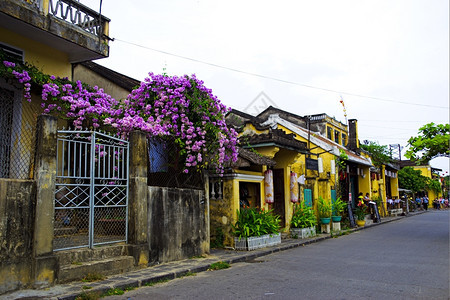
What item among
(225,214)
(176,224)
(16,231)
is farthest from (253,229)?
(16,231)

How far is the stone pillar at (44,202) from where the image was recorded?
6.15 m

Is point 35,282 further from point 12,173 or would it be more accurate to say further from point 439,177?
point 439,177

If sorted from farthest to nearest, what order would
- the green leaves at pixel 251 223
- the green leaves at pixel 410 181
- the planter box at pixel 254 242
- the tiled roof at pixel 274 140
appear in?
the green leaves at pixel 410 181
the tiled roof at pixel 274 140
the green leaves at pixel 251 223
the planter box at pixel 254 242

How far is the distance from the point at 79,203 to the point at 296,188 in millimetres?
10080

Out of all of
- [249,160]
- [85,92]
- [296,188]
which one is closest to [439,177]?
[296,188]

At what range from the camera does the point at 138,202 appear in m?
8.02

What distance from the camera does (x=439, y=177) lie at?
59.6 m

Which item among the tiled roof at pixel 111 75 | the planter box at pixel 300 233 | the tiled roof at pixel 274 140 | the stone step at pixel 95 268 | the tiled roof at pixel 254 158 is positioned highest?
the tiled roof at pixel 111 75

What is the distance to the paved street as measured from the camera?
6219mm

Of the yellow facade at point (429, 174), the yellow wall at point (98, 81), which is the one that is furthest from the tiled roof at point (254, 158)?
the yellow facade at point (429, 174)

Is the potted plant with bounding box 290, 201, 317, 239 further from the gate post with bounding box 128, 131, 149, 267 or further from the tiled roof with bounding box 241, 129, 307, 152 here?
the gate post with bounding box 128, 131, 149, 267

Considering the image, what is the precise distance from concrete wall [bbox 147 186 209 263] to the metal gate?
2.37ft

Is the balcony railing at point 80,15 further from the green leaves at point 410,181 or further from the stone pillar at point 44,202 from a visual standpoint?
the green leaves at point 410,181

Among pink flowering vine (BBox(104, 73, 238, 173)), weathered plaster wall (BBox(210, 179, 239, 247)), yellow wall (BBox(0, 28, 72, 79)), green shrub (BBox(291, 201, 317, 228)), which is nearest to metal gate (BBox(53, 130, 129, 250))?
pink flowering vine (BBox(104, 73, 238, 173))
